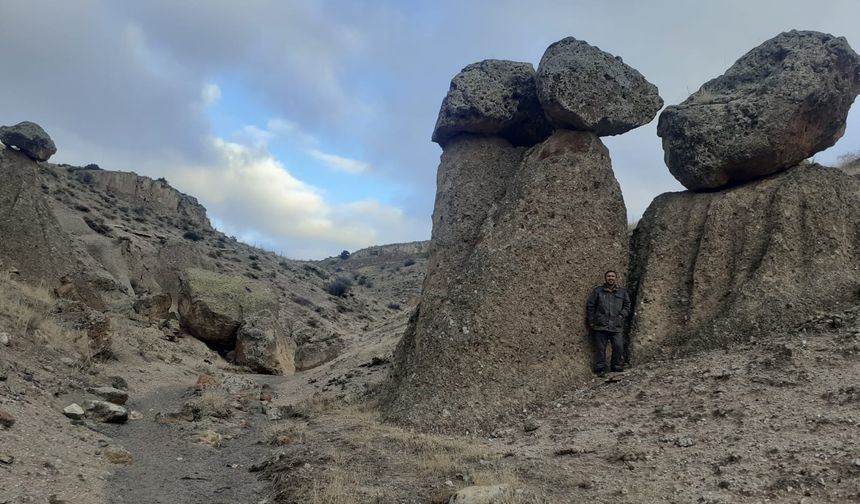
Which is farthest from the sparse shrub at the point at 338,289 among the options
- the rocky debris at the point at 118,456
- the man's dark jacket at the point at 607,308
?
the rocky debris at the point at 118,456

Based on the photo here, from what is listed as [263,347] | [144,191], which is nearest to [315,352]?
[263,347]

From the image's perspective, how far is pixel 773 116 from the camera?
909 cm

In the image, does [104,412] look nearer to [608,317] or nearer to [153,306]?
[608,317]

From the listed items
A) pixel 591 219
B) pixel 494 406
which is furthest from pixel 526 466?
pixel 591 219

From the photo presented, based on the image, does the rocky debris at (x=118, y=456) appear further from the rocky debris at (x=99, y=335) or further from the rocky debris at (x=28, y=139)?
the rocky debris at (x=28, y=139)

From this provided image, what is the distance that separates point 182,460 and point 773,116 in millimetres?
8588

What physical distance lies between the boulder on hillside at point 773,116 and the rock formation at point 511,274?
85 centimetres

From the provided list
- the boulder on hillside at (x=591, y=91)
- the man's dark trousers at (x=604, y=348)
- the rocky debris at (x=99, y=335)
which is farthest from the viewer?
the rocky debris at (x=99, y=335)

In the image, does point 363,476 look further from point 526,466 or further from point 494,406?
point 494,406

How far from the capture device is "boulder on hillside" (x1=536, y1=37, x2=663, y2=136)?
30.9ft

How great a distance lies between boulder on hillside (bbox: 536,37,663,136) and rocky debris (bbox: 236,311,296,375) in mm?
10014

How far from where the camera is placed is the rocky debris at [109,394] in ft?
30.9

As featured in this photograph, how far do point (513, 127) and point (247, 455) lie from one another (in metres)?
6.16

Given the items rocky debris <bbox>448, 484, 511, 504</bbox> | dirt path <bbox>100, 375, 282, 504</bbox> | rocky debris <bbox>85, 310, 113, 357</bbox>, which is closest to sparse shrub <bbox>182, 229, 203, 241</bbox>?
rocky debris <bbox>85, 310, 113, 357</bbox>
